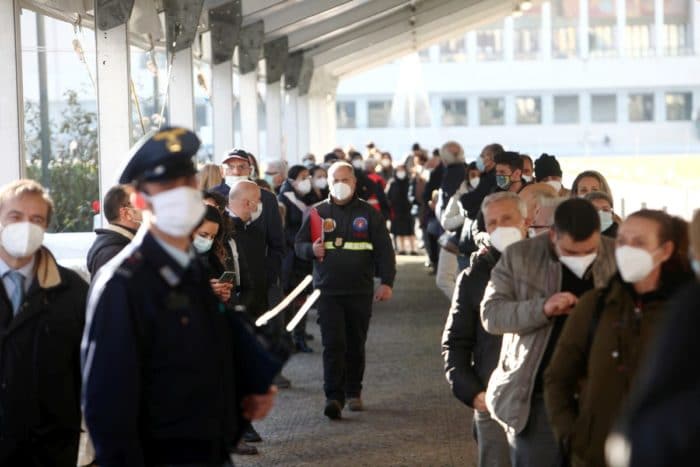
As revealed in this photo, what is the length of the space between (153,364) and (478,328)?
9.33ft

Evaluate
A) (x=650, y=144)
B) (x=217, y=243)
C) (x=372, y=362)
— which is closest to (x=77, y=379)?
(x=217, y=243)

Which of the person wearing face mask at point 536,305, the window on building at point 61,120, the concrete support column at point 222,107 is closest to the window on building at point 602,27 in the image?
the concrete support column at point 222,107

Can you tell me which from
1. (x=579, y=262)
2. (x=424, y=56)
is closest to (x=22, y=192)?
(x=579, y=262)

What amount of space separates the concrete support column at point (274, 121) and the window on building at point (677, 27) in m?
63.6

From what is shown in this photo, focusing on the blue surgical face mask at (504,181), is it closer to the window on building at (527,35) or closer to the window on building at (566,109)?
the window on building at (566,109)

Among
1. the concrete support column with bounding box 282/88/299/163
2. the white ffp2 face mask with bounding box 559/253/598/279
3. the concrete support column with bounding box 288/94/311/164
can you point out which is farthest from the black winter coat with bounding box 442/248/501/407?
A: the concrete support column with bounding box 288/94/311/164

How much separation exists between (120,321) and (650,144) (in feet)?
272

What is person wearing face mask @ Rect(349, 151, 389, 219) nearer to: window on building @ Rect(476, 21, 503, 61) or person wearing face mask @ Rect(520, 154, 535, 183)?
person wearing face mask @ Rect(520, 154, 535, 183)

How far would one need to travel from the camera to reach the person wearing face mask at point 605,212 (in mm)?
8820

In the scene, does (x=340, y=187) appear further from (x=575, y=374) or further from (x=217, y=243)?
(x=575, y=374)

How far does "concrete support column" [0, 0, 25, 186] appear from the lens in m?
11.0

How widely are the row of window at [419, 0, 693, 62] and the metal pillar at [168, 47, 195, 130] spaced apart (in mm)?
70671

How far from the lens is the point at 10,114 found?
11.2 metres

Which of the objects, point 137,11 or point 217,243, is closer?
point 217,243
